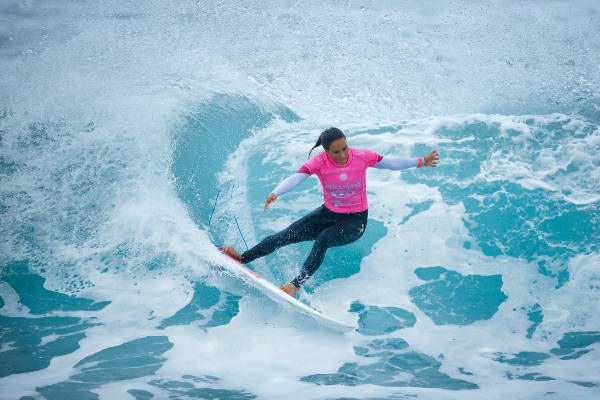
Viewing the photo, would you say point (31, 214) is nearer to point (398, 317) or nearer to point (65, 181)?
point (65, 181)

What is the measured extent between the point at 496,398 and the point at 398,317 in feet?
4.30

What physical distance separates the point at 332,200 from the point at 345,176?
29 centimetres

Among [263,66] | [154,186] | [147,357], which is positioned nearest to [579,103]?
[263,66]

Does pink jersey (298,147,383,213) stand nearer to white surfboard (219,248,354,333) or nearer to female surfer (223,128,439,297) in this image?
female surfer (223,128,439,297)

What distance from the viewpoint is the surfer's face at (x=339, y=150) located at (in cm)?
456

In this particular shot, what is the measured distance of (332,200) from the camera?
16.3 feet

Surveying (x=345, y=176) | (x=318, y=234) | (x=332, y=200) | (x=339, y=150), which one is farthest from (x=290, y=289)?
(x=339, y=150)

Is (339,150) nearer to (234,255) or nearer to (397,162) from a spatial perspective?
(397,162)

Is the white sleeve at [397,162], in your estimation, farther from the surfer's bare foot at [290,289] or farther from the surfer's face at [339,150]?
the surfer's bare foot at [290,289]

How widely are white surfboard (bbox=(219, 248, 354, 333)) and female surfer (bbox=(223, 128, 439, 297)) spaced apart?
0.08m

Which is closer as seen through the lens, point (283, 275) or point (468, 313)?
point (468, 313)

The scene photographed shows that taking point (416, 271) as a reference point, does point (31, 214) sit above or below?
above

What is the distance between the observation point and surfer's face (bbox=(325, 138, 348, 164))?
180 inches

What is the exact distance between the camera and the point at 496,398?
12.6 feet
